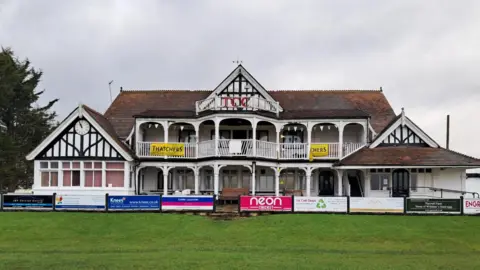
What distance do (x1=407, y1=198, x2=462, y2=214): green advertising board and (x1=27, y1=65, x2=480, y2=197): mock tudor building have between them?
3.70m

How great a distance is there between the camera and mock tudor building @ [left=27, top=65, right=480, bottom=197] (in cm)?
3356

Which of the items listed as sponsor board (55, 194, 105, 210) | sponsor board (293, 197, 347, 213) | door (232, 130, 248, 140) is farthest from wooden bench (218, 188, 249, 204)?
sponsor board (55, 194, 105, 210)

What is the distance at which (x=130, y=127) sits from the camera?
37688 mm

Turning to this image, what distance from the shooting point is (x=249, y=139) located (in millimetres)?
34781

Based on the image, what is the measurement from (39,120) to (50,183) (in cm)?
2517

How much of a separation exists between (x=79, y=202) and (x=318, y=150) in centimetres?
1486

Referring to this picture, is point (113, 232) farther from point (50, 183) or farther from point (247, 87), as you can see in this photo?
point (247, 87)

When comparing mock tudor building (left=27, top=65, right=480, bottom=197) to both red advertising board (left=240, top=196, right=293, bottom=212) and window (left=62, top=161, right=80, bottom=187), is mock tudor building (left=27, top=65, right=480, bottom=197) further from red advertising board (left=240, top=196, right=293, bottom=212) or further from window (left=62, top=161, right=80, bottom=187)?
red advertising board (left=240, top=196, right=293, bottom=212)

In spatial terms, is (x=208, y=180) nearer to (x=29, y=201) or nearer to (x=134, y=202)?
(x=134, y=202)

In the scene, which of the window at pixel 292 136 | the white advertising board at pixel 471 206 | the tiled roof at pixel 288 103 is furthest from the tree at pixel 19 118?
the white advertising board at pixel 471 206

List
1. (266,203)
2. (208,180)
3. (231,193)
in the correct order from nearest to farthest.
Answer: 1. (266,203)
2. (231,193)
3. (208,180)

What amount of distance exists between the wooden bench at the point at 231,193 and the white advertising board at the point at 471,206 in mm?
12602

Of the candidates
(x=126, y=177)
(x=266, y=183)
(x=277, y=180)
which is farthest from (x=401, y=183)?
(x=126, y=177)

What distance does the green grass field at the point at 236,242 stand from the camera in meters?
17.1
